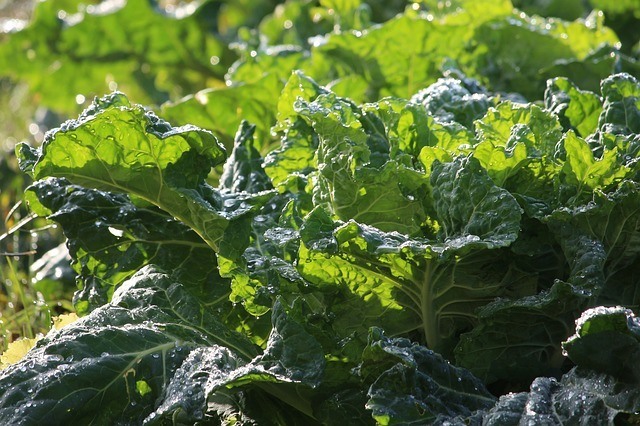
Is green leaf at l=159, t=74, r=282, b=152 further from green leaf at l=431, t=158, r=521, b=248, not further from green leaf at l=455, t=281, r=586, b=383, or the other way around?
green leaf at l=455, t=281, r=586, b=383

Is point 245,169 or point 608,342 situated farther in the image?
point 245,169

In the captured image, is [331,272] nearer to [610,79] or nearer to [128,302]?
[128,302]

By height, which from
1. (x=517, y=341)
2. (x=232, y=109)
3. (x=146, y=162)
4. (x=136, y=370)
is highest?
(x=146, y=162)

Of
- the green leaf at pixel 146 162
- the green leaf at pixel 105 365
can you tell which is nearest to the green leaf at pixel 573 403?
the green leaf at pixel 105 365

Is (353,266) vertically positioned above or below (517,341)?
above

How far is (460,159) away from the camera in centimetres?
225

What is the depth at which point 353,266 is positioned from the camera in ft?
7.52

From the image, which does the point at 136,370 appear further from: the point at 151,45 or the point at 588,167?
the point at 151,45

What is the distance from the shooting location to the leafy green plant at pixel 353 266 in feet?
6.72

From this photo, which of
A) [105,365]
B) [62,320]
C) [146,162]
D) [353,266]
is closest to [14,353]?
[62,320]

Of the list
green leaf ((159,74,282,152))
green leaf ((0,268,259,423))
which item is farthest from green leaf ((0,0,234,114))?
green leaf ((0,268,259,423))

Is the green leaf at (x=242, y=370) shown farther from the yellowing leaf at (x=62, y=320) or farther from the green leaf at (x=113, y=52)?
the green leaf at (x=113, y=52)

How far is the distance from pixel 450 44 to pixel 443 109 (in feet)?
3.09

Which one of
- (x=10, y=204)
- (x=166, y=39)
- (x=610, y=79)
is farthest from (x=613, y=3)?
(x=10, y=204)
